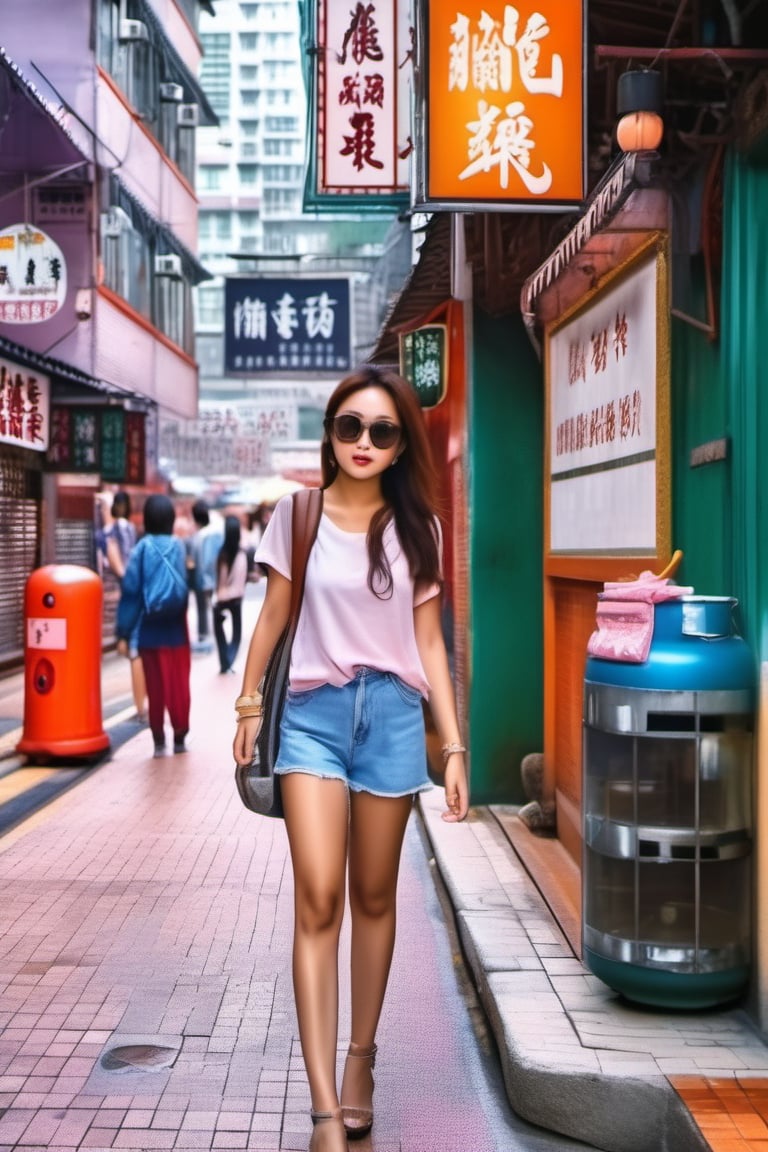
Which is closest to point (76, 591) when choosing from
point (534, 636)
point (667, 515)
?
point (534, 636)

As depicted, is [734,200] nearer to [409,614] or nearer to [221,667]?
[409,614]

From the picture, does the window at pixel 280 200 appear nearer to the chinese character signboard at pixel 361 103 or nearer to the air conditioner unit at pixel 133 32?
the air conditioner unit at pixel 133 32

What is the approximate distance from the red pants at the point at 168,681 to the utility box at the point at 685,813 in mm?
6855

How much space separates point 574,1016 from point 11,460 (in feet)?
48.9

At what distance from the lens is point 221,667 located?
18.0 metres

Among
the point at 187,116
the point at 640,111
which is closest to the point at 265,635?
the point at 640,111

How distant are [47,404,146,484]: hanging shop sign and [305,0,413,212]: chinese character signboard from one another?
7.68m

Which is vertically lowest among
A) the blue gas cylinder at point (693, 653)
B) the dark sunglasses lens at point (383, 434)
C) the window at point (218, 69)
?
the blue gas cylinder at point (693, 653)

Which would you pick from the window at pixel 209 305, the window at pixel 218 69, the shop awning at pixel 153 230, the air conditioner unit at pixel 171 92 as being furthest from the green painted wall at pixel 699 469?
the window at pixel 218 69

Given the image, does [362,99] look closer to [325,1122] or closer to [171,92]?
[325,1122]

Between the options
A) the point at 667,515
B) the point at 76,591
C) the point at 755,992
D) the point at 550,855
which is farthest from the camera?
the point at 76,591

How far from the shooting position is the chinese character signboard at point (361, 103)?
11.7 metres

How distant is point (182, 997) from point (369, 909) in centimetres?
159

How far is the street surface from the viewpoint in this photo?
4.15m
